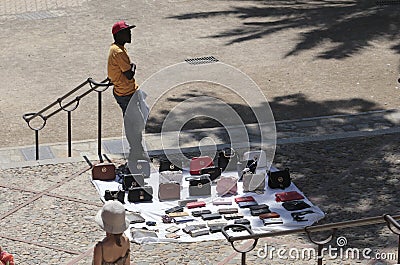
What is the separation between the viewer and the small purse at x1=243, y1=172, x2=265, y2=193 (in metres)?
11.2

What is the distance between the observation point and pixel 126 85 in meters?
11.7

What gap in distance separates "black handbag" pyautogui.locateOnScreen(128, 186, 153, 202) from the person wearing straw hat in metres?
3.60

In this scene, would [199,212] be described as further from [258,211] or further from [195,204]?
[258,211]

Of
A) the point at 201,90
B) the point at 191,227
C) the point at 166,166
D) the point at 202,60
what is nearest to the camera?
the point at 191,227

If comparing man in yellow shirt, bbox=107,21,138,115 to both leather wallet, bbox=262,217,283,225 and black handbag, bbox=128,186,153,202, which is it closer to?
black handbag, bbox=128,186,153,202

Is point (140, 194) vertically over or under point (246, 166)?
under

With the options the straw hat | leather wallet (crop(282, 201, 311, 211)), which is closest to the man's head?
leather wallet (crop(282, 201, 311, 211))

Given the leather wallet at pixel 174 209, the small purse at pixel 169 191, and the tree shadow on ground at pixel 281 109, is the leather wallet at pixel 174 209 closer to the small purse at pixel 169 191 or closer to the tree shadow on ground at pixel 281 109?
the small purse at pixel 169 191

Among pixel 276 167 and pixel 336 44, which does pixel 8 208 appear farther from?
pixel 336 44

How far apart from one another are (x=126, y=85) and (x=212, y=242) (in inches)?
104

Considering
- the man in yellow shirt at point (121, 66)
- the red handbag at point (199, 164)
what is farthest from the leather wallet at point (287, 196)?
the man in yellow shirt at point (121, 66)

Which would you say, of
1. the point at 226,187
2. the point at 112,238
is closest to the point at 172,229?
the point at 226,187

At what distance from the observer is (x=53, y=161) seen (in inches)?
478

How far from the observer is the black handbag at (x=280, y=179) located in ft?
36.6
